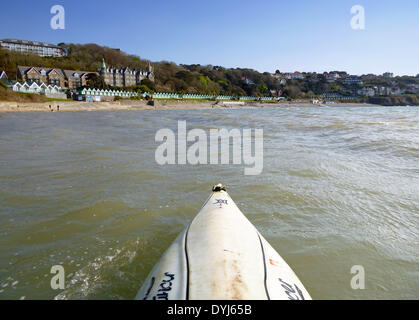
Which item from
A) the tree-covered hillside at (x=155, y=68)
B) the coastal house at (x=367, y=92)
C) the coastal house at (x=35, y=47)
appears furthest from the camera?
the coastal house at (x=367, y=92)

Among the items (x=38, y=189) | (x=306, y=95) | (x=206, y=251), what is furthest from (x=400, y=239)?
(x=306, y=95)

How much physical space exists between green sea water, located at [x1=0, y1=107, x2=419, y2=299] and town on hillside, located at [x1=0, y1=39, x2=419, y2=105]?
193ft

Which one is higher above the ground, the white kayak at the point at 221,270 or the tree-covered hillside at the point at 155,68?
the tree-covered hillside at the point at 155,68

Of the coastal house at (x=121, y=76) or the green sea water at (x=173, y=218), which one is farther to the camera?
the coastal house at (x=121, y=76)

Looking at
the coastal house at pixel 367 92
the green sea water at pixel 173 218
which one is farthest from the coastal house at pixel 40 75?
the coastal house at pixel 367 92

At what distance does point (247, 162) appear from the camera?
8711mm

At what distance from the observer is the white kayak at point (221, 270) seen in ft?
6.85

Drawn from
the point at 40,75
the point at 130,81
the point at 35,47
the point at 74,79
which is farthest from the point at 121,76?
the point at 35,47

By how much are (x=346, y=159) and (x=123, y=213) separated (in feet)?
26.1

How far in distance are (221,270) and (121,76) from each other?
10853 centimetres

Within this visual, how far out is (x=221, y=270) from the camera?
7.41 feet

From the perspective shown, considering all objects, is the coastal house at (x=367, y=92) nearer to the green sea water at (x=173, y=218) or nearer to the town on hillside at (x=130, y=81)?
the town on hillside at (x=130, y=81)

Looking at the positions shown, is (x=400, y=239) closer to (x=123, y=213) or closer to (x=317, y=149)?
(x=123, y=213)

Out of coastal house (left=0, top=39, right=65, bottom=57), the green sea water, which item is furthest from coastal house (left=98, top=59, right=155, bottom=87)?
the green sea water
